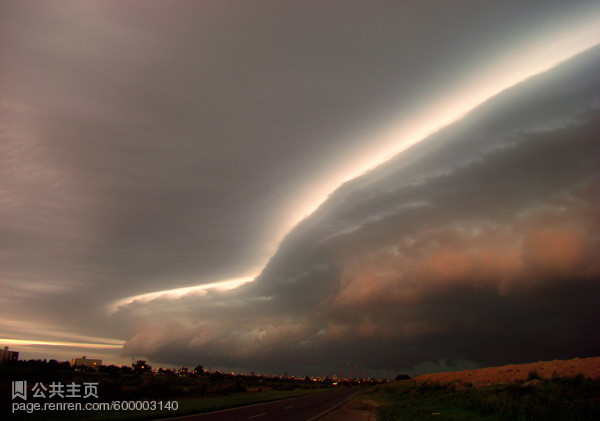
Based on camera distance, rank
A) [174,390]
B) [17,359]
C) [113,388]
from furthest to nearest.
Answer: [17,359]
[174,390]
[113,388]

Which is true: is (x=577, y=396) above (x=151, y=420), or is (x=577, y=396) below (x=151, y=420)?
below

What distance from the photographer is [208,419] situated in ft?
60.8

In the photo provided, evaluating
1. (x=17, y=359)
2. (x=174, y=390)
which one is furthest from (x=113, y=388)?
(x=17, y=359)

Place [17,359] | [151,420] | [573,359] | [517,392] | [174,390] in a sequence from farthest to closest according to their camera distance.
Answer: [17,359], [174,390], [573,359], [517,392], [151,420]

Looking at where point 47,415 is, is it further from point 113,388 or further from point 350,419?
point 350,419

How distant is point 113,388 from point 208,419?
67.2 feet

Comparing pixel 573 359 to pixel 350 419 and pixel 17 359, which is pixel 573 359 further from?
pixel 17 359

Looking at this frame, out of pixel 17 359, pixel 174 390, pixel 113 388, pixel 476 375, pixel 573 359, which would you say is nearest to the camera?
pixel 113 388

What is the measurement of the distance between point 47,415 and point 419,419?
21.6 meters

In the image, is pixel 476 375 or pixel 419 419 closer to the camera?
pixel 419 419

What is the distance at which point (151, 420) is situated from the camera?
18.3 metres

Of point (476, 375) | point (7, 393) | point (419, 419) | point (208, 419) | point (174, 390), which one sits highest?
point (7, 393)

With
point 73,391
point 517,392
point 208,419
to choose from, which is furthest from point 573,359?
point 73,391

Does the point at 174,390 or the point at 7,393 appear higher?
the point at 7,393
